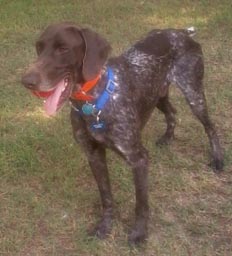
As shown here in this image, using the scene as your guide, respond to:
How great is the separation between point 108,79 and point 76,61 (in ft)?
1.25

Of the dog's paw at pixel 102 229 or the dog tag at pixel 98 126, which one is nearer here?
the dog tag at pixel 98 126

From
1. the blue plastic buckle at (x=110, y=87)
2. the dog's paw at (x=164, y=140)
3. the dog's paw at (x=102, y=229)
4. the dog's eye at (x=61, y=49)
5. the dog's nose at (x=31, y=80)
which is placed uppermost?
the dog's eye at (x=61, y=49)

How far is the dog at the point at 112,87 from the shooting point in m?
3.54

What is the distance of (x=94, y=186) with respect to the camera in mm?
4973

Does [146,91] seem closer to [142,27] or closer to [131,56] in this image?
[131,56]

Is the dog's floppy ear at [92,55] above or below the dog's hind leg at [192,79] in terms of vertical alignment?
above

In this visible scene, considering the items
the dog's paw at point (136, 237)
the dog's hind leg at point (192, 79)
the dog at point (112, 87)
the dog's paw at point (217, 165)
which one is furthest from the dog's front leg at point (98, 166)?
the dog's paw at point (217, 165)

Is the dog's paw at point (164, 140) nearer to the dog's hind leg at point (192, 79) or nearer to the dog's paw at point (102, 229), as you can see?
the dog's hind leg at point (192, 79)

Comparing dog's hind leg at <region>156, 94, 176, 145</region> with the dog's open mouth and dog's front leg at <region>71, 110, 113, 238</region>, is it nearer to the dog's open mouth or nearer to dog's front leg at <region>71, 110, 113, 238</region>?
dog's front leg at <region>71, 110, 113, 238</region>

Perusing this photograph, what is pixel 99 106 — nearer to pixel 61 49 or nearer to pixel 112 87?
pixel 112 87

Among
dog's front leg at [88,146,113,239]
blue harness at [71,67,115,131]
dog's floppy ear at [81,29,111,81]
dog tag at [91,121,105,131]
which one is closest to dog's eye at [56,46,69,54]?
dog's floppy ear at [81,29,111,81]

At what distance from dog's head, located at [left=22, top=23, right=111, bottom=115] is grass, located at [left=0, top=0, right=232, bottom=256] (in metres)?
1.26

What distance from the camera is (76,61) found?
11.7ft

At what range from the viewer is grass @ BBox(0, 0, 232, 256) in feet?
14.1
